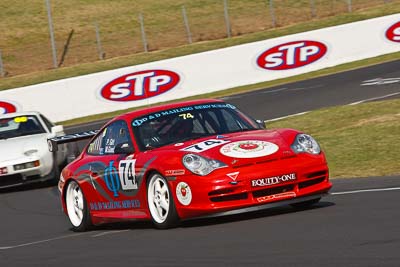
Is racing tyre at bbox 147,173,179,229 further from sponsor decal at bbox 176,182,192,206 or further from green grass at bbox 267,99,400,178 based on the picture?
green grass at bbox 267,99,400,178

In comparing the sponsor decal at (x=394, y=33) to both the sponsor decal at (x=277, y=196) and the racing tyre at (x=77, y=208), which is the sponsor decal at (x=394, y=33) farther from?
the sponsor decal at (x=277, y=196)

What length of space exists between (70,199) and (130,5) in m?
35.7

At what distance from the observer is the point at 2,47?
40750mm

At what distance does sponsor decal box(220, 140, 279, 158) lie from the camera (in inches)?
356

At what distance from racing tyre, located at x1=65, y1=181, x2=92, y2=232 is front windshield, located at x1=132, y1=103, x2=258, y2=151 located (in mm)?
1162

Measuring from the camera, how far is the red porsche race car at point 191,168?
8.94 metres

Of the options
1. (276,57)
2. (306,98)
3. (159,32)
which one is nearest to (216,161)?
(306,98)

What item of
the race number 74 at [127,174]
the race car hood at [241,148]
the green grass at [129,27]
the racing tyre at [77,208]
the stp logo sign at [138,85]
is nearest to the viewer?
the race car hood at [241,148]

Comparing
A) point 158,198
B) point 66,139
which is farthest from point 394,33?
point 158,198

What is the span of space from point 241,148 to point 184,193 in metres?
0.67

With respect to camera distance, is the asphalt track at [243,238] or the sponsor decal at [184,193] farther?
the sponsor decal at [184,193]

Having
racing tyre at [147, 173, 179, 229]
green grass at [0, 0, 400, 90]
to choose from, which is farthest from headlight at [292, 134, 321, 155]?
green grass at [0, 0, 400, 90]

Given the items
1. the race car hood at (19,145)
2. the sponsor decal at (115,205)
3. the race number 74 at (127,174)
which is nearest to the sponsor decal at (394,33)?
the race car hood at (19,145)

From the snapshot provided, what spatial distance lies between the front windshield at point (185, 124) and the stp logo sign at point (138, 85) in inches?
749
